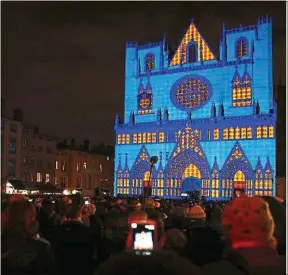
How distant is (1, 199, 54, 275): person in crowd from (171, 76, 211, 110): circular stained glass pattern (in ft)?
183

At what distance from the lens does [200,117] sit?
61.3m

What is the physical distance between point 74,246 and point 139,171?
2175 inches

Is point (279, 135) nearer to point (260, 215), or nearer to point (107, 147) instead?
point (107, 147)

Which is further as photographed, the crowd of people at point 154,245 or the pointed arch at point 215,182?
the pointed arch at point 215,182

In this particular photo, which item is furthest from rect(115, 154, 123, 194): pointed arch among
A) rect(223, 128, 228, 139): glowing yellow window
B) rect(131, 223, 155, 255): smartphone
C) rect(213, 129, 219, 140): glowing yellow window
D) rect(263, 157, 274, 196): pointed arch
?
rect(131, 223, 155, 255): smartphone

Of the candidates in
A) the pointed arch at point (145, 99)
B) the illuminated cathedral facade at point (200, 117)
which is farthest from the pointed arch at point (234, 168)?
the pointed arch at point (145, 99)

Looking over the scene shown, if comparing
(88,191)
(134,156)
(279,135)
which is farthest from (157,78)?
(88,191)

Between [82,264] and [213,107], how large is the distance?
53.4 meters

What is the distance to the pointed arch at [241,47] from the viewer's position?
60.2m

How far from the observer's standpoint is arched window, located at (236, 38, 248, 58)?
6016 cm

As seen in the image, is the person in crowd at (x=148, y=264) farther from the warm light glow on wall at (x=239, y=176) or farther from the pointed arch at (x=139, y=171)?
the pointed arch at (x=139, y=171)

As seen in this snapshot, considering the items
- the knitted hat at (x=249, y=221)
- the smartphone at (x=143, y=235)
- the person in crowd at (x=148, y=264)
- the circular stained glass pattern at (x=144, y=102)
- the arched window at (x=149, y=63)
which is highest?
the arched window at (x=149, y=63)

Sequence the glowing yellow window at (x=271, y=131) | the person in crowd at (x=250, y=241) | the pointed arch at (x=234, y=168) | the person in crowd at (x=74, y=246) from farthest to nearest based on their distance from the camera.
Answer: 1. the pointed arch at (x=234, y=168)
2. the glowing yellow window at (x=271, y=131)
3. the person in crowd at (x=74, y=246)
4. the person in crowd at (x=250, y=241)

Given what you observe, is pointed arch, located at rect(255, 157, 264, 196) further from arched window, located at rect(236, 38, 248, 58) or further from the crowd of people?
the crowd of people
